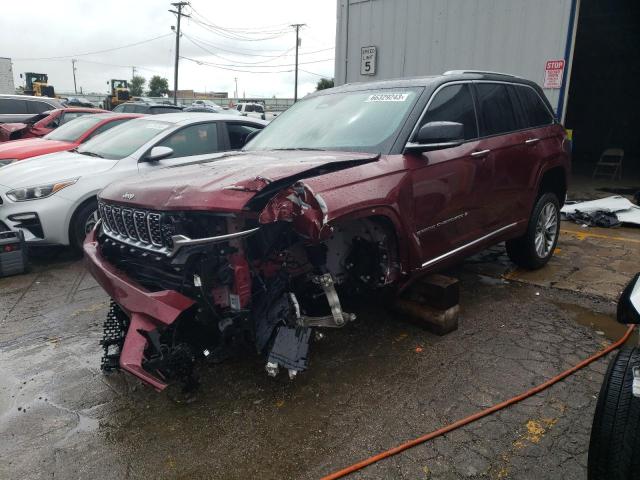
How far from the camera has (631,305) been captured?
6.89 ft

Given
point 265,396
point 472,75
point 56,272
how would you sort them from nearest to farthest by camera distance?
point 265,396, point 472,75, point 56,272

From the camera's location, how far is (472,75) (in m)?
4.18

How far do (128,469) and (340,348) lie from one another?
1634 mm

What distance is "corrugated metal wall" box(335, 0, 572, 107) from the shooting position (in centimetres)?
779

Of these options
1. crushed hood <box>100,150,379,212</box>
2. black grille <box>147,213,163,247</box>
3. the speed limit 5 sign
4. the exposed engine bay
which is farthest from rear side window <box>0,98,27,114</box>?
black grille <box>147,213,163,247</box>

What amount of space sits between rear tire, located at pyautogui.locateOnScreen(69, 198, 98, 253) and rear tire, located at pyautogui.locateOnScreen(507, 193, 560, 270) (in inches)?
181

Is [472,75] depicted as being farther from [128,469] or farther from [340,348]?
[128,469]

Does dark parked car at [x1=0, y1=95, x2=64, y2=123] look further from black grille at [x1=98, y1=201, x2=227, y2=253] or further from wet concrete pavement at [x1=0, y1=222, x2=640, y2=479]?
black grille at [x1=98, y1=201, x2=227, y2=253]

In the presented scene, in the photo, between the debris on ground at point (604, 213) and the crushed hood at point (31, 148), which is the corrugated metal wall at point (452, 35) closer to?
the debris on ground at point (604, 213)

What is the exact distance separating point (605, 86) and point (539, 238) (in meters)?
15.2

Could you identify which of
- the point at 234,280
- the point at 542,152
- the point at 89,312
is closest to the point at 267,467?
the point at 234,280

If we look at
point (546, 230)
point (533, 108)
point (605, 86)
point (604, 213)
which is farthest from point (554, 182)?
point (605, 86)

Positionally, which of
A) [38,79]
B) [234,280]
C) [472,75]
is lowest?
Answer: [234,280]

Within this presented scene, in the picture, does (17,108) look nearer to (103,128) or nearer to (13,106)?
(13,106)
